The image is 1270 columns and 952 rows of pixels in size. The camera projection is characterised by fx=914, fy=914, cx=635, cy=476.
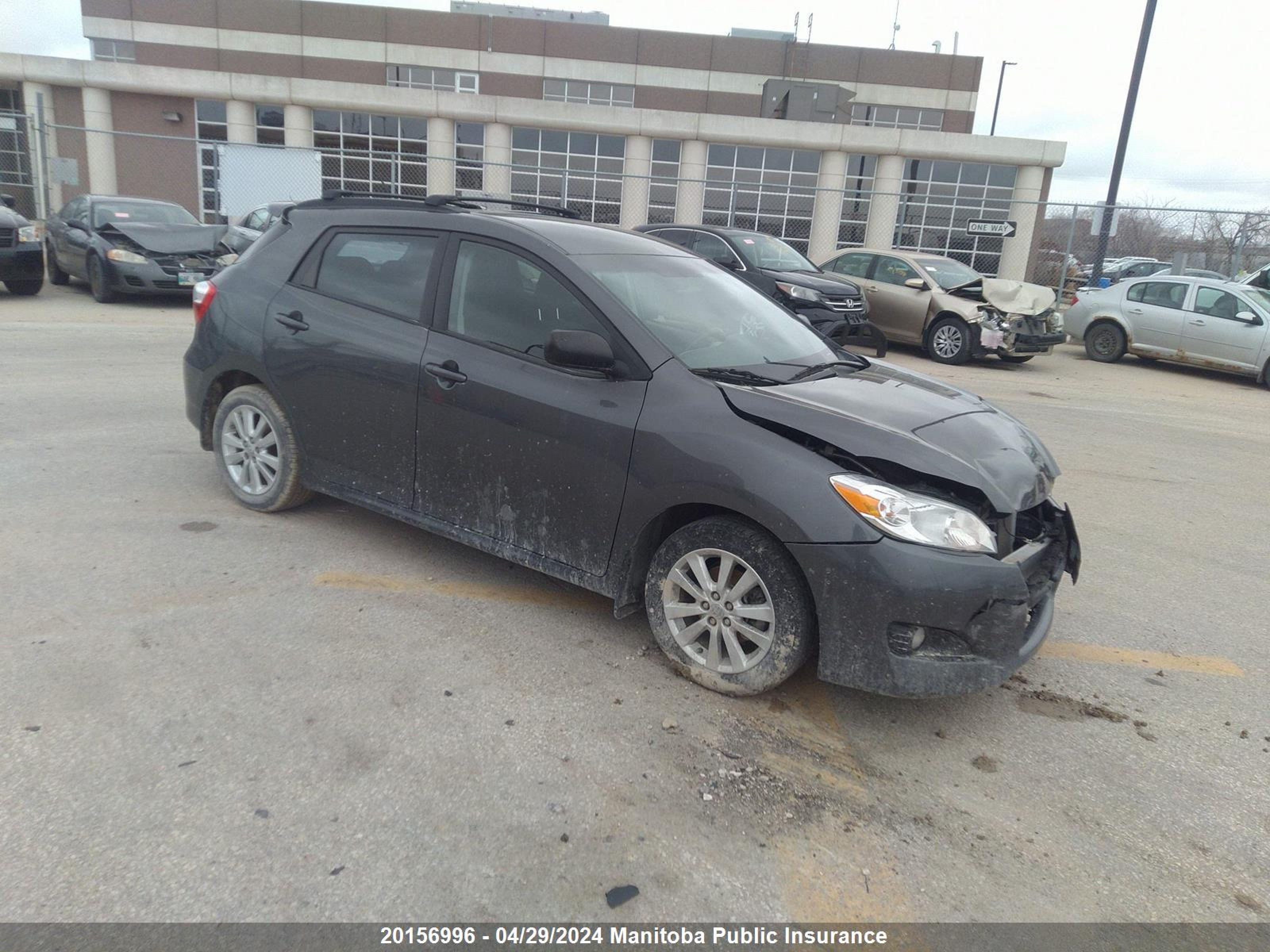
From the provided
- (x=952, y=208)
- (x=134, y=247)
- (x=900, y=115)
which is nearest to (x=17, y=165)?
(x=134, y=247)

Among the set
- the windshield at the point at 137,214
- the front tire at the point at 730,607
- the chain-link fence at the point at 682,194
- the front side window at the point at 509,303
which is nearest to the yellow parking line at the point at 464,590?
the front tire at the point at 730,607

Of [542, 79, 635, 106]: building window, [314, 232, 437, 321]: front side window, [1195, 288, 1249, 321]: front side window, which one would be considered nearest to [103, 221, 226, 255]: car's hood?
[314, 232, 437, 321]: front side window

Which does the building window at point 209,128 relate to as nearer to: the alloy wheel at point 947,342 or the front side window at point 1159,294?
the alloy wheel at point 947,342

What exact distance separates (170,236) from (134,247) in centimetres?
56

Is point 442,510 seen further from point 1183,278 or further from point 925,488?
point 1183,278

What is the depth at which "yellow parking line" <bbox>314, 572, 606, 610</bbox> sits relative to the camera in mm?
4316

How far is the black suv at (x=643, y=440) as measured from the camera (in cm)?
322

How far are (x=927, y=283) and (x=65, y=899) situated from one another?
548 inches

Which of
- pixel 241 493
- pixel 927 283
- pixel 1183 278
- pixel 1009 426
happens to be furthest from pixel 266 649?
pixel 1183 278

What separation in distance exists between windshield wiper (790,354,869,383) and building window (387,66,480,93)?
40.3 metres

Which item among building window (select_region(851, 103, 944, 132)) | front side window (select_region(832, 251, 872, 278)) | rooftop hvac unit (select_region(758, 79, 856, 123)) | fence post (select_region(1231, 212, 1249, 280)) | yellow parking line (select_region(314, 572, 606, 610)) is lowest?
yellow parking line (select_region(314, 572, 606, 610))

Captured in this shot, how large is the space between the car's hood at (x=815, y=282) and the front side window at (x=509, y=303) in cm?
935

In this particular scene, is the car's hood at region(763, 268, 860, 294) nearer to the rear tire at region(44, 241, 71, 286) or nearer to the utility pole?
the utility pole

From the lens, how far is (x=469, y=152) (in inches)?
1248
